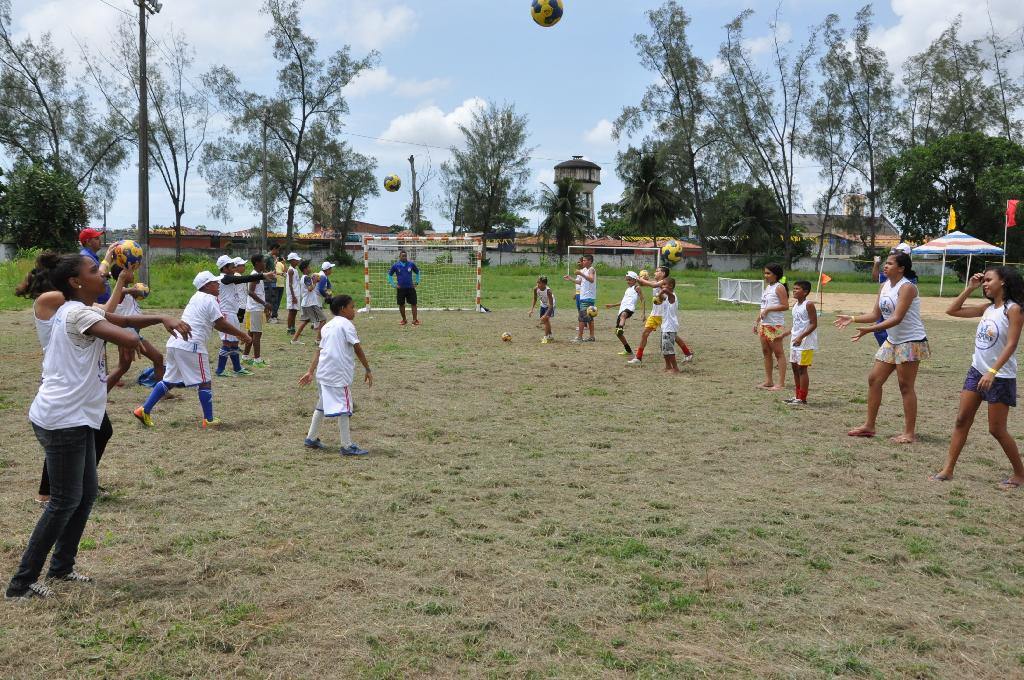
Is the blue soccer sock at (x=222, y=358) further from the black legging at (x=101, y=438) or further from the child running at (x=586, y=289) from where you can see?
the child running at (x=586, y=289)

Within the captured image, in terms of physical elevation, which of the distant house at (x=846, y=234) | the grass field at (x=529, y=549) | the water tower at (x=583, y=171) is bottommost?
the grass field at (x=529, y=549)

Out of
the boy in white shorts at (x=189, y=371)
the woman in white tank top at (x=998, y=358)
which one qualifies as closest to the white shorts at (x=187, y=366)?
the boy in white shorts at (x=189, y=371)

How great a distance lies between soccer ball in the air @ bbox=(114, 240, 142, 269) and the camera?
8266 mm

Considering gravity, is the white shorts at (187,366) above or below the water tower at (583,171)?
below

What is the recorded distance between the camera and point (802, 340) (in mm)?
9438

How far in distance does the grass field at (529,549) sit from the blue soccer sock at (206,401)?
259 mm

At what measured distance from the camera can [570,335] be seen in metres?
17.1

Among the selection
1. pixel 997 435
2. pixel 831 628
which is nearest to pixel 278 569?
pixel 831 628

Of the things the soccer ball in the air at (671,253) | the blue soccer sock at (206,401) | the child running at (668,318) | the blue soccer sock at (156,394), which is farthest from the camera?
the soccer ball in the air at (671,253)

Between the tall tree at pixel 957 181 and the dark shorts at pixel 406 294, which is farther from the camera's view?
the tall tree at pixel 957 181

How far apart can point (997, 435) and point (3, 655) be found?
21.5 feet

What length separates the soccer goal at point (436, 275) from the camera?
2392cm

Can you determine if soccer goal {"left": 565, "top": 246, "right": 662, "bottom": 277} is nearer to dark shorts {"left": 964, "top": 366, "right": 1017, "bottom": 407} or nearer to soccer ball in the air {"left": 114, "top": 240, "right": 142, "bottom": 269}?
soccer ball in the air {"left": 114, "top": 240, "right": 142, "bottom": 269}

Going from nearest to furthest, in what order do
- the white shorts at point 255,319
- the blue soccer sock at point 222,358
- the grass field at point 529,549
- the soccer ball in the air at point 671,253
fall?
the grass field at point 529,549, the blue soccer sock at point 222,358, the white shorts at point 255,319, the soccer ball in the air at point 671,253
